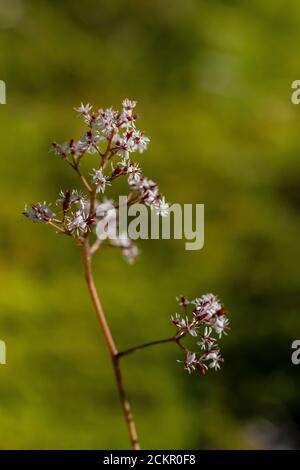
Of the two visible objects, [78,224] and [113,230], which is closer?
[78,224]

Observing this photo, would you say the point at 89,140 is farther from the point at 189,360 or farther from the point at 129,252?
the point at 189,360

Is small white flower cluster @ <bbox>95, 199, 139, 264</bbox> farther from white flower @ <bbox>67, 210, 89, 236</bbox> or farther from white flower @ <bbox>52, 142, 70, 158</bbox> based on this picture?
white flower @ <bbox>52, 142, 70, 158</bbox>

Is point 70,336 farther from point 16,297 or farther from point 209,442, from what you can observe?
point 209,442

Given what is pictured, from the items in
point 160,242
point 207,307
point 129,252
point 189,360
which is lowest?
point 189,360

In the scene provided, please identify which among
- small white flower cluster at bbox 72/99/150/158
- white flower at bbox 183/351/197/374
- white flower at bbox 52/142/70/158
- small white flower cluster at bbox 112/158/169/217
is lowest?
white flower at bbox 183/351/197/374

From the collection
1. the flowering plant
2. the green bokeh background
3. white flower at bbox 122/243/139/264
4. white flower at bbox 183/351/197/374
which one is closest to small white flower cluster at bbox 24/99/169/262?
the flowering plant

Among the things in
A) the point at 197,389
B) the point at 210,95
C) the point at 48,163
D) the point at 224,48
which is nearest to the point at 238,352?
the point at 197,389

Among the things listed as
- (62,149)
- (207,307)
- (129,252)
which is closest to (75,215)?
(62,149)

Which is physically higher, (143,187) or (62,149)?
(62,149)
